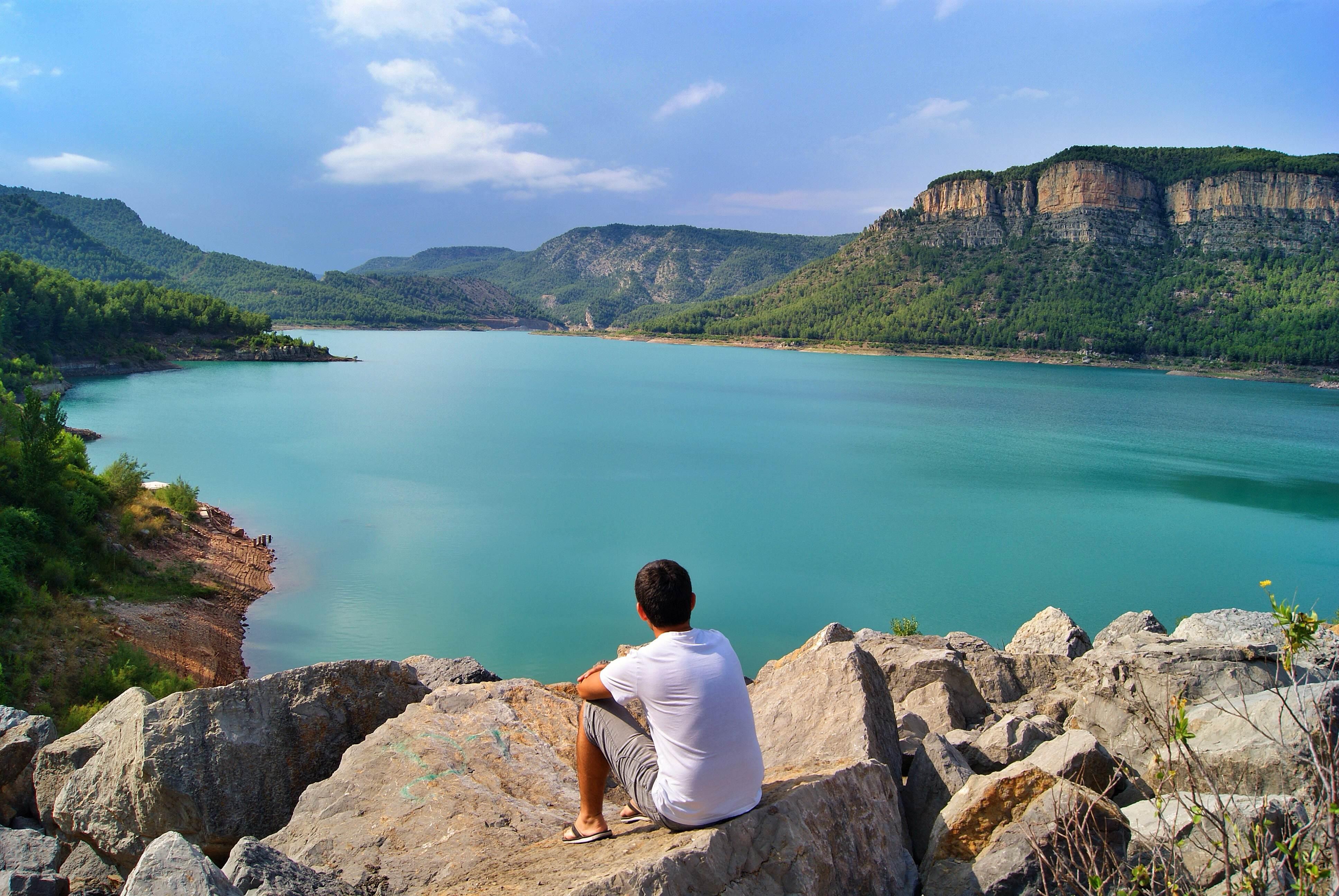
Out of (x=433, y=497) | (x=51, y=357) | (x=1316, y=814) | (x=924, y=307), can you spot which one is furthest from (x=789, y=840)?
(x=924, y=307)

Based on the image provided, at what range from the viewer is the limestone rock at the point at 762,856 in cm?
284

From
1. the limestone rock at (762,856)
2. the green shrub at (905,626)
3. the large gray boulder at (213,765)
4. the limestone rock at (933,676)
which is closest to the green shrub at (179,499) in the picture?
the large gray boulder at (213,765)

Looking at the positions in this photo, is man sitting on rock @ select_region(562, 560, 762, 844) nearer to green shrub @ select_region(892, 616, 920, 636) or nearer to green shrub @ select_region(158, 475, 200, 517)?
green shrub @ select_region(892, 616, 920, 636)

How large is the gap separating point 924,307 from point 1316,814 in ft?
365

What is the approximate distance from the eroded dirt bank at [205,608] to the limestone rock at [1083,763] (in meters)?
10.9

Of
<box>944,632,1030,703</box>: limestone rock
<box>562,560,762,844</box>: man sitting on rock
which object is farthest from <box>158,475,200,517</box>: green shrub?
<box>562,560,762,844</box>: man sitting on rock

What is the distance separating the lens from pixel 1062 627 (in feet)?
30.1

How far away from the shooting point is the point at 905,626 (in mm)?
12266

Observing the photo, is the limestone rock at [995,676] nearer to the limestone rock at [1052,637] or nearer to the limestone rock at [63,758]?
the limestone rock at [1052,637]

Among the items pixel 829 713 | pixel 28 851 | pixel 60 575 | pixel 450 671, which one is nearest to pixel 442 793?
pixel 28 851

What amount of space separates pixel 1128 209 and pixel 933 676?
13294cm

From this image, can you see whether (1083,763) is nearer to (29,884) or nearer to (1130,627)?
(29,884)

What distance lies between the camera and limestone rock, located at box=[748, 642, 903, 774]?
438cm

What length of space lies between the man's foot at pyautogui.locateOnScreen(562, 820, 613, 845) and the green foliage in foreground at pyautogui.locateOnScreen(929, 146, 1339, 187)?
446ft
